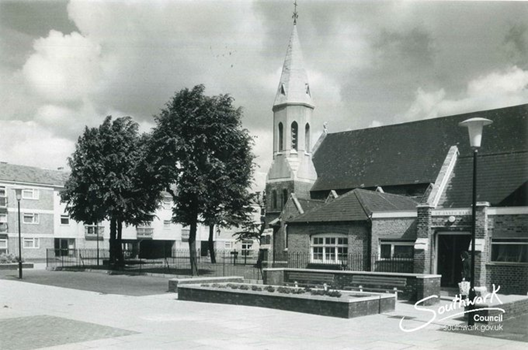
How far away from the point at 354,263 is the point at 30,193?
3943 cm

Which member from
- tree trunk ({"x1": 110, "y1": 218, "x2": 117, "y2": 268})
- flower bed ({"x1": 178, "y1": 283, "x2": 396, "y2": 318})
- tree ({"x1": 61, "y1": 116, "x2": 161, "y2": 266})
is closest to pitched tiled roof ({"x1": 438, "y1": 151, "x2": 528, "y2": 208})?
flower bed ({"x1": 178, "y1": 283, "x2": 396, "y2": 318})

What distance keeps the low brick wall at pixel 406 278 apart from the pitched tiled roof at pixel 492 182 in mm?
6432

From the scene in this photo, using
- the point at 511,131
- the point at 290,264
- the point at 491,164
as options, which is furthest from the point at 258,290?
the point at 511,131

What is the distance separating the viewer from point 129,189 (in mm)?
35625

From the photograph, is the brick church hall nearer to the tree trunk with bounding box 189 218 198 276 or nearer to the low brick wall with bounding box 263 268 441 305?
the low brick wall with bounding box 263 268 441 305

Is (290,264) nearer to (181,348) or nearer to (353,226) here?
(353,226)

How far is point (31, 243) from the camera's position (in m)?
52.0

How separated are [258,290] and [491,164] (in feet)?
49.8

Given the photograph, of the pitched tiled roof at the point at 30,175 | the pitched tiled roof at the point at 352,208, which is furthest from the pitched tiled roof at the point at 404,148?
the pitched tiled roof at the point at 30,175

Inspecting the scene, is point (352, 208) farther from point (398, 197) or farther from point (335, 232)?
point (398, 197)

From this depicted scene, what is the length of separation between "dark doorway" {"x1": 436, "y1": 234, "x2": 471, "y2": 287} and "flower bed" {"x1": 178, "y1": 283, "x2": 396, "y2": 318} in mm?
7826

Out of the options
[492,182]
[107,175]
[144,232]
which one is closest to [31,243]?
[144,232]

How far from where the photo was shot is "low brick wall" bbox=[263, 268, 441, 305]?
1808cm

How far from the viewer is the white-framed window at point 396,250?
23.2 metres
